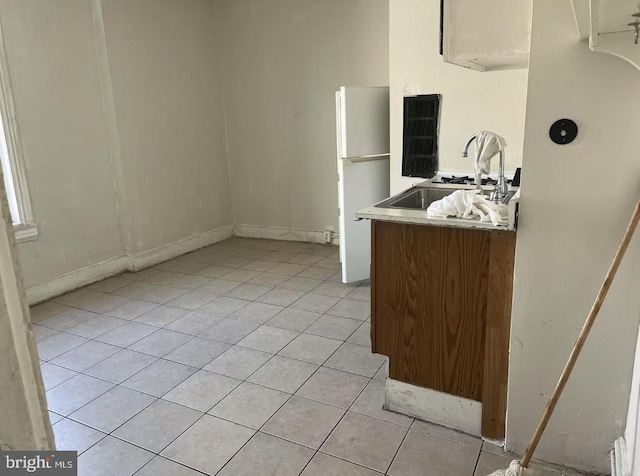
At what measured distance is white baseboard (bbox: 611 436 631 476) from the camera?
1.58 m

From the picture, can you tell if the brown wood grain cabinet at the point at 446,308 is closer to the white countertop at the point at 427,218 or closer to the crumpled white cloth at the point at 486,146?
the white countertop at the point at 427,218

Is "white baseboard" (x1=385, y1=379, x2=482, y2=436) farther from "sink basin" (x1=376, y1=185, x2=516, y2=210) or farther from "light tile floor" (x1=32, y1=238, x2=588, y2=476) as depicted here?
"sink basin" (x1=376, y1=185, x2=516, y2=210)

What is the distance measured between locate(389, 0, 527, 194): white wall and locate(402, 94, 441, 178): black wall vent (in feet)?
0.17

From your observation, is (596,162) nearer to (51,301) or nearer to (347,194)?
(347,194)

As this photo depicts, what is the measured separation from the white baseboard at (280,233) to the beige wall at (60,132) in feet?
5.74

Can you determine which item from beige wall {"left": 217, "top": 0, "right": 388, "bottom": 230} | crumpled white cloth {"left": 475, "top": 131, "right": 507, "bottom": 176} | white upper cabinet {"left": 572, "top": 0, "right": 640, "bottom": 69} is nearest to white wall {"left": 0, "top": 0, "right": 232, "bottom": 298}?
beige wall {"left": 217, "top": 0, "right": 388, "bottom": 230}

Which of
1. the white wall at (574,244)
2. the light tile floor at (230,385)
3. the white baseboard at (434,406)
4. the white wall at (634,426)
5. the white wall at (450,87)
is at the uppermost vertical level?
the white wall at (450,87)

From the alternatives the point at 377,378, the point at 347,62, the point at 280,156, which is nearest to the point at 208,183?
the point at 280,156

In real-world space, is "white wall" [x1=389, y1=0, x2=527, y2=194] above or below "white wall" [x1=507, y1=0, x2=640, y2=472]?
above

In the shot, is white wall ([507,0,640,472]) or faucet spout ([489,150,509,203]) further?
faucet spout ([489,150,509,203])

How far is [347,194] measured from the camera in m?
3.84

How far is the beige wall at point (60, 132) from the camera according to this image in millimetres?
3596

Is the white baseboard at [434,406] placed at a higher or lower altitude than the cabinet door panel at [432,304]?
lower

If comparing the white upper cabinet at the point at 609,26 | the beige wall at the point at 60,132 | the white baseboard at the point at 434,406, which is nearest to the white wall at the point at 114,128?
the beige wall at the point at 60,132
